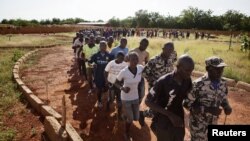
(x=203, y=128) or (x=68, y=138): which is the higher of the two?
(x=203, y=128)

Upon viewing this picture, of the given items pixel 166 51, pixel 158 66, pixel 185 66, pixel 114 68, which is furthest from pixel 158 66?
pixel 185 66

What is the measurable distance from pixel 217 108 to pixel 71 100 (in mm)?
5823

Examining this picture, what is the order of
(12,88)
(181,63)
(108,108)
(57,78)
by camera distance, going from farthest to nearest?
(57,78) < (12,88) < (108,108) < (181,63)

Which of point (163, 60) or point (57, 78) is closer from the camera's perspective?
point (163, 60)

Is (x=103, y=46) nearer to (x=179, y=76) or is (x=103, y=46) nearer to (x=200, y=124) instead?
(x=200, y=124)

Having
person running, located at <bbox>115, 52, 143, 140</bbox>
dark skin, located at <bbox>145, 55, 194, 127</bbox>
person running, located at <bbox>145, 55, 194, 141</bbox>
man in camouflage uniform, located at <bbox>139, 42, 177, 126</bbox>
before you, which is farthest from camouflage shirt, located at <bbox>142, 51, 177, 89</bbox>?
dark skin, located at <bbox>145, 55, 194, 127</bbox>

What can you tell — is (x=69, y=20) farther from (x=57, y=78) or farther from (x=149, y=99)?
(x=149, y=99)

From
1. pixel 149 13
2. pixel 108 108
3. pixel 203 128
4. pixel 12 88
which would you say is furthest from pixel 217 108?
pixel 149 13

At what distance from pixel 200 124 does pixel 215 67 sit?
2.62 ft

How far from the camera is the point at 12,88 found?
35.0 feet

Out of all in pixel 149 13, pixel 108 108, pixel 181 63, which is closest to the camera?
pixel 181 63

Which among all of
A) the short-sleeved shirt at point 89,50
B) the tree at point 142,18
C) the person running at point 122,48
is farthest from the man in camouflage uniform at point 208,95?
the tree at point 142,18

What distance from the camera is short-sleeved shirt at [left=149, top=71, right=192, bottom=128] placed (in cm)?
391

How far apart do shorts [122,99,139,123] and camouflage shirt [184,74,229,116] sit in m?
1.84
